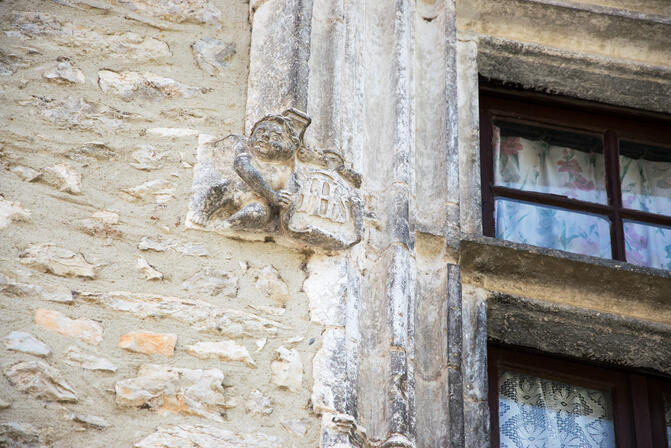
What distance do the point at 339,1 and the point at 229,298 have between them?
1272 millimetres

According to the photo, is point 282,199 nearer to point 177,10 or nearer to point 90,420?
point 90,420

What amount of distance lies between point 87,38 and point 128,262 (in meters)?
1.00

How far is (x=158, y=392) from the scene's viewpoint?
3.35 metres

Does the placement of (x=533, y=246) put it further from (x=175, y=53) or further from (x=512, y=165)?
(x=175, y=53)

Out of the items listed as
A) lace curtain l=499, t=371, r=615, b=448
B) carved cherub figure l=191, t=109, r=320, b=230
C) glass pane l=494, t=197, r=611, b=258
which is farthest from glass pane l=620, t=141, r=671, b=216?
carved cherub figure l=191, t=109, r=320, b=230

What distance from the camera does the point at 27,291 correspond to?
348cm

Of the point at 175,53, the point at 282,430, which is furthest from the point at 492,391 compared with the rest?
the point at 175,53

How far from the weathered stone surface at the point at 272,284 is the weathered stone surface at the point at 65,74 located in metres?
0.95

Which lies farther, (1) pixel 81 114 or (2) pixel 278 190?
(1) pixel 81 114

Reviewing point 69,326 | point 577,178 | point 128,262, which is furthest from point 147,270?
point 577,178

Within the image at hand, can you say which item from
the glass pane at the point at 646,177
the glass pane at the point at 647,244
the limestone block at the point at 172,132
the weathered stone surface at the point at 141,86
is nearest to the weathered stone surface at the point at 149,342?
the limestone block at the point at 172,132

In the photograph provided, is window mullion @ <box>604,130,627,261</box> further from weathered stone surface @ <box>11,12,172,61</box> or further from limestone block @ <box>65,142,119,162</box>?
limestone block @ <box>65,142,119,162</box>

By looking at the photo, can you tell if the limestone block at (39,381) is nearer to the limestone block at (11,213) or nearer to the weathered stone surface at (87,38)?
the limestone block at (11,213)

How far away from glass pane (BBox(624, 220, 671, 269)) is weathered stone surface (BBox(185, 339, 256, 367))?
1742 mm
